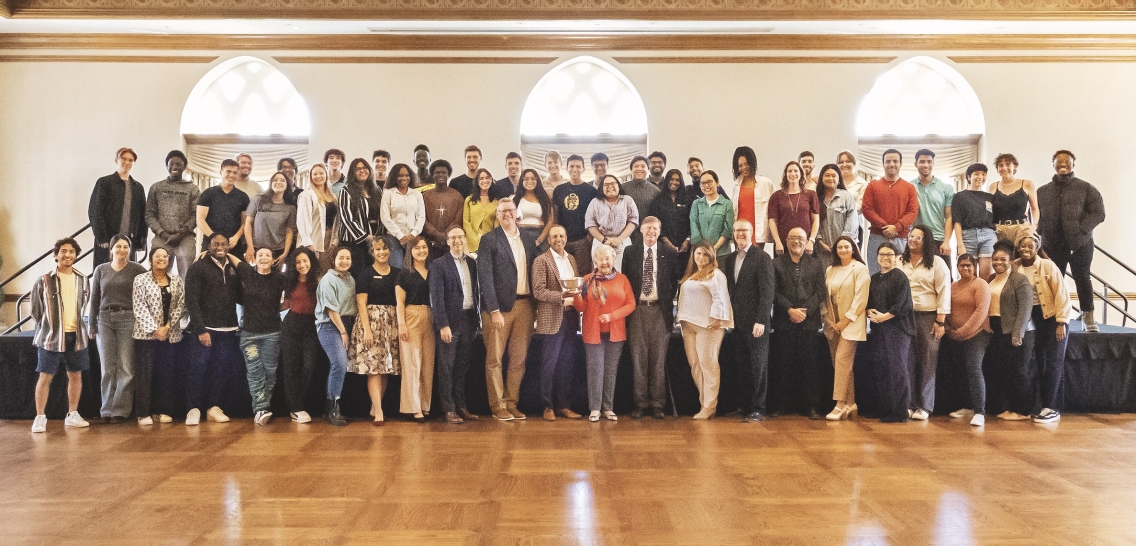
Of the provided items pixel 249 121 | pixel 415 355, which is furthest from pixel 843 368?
pixel 249 121

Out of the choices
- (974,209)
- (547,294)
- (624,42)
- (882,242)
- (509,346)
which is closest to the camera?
(547,294)

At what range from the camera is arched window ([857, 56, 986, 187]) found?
35.6ft

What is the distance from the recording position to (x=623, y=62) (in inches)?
419

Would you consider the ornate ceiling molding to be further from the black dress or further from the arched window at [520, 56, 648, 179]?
the black dress

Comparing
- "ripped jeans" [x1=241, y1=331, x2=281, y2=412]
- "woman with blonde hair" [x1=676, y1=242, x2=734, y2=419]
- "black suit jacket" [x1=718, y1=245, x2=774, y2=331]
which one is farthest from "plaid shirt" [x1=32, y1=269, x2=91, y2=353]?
"black suit jacket" [x1=718, y1=245, x2=774, y2=331]

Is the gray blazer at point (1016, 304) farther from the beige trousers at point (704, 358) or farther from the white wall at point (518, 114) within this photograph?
the white wall at point (518, 114)

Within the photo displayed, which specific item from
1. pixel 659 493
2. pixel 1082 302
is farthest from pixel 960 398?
pixel 659 493

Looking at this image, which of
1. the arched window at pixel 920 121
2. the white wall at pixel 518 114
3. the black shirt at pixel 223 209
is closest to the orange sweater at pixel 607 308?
the black shirt at pixel 223 209

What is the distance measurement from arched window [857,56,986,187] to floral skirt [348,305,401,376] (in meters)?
6.99

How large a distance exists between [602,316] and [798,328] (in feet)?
5.29

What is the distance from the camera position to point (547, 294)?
661 cm

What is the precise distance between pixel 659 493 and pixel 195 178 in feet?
28.4

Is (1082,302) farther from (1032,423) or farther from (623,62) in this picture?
(623,62)

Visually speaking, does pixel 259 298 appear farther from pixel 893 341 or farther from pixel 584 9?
pixel 584 9
